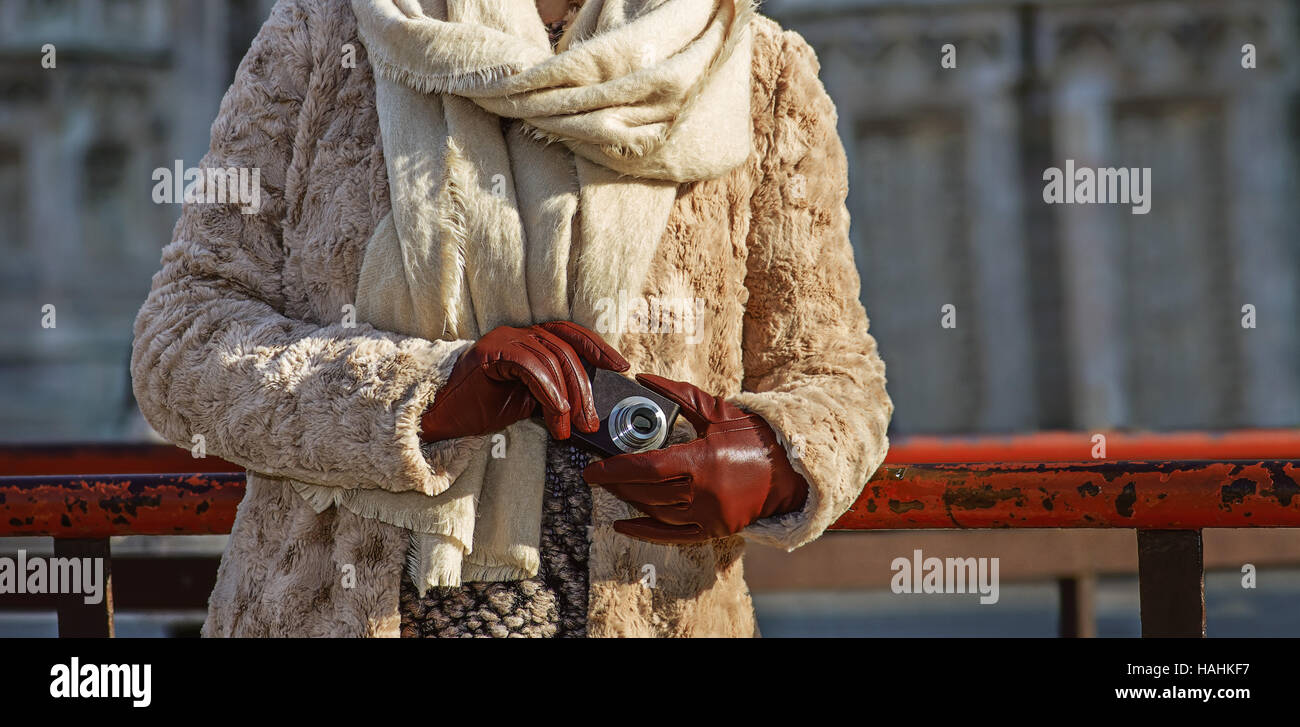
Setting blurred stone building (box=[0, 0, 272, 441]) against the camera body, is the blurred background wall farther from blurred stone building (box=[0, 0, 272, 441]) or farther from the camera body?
the camera body

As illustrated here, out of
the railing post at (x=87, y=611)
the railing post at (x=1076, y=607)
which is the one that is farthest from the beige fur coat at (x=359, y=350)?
the railing post at (x=1076, y=607)

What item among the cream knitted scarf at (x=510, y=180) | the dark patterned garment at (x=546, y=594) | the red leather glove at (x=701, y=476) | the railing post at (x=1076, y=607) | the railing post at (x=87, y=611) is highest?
the cream knitted scarf at (x=510, y=180)

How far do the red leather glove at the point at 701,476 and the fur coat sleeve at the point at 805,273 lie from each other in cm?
13

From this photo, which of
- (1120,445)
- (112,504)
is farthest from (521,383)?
(1120,445)

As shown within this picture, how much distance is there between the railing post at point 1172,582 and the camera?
1525 mm

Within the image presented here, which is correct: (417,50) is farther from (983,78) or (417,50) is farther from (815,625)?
(983,78)

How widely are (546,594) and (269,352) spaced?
0.40 metres

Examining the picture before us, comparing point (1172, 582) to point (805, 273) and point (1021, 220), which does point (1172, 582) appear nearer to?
point (805, 273)

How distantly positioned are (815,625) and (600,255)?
6.30 meters

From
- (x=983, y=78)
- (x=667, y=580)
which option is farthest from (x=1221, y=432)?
(x=983, y=78)

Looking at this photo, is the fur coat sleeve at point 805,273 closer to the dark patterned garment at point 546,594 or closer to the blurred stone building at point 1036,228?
the dark patterned garment at point 546,594

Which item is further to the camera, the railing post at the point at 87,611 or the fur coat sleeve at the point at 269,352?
the railing post at the point at 87,611

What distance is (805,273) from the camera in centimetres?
149
